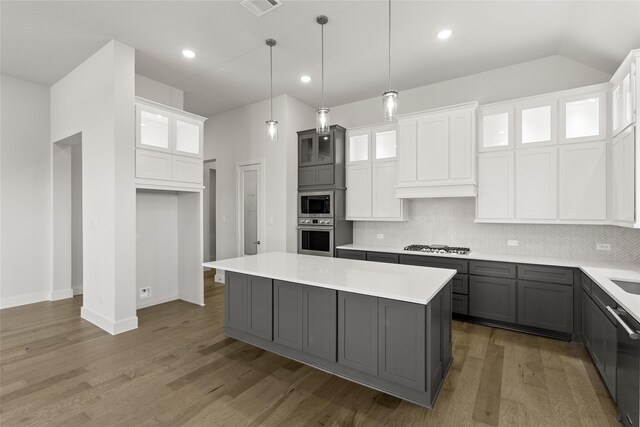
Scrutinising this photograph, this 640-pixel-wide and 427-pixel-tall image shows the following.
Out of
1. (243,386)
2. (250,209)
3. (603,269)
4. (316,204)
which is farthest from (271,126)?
(603,269)

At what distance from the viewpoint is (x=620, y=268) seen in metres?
2.93

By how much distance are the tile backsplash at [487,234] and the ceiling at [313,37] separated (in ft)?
6.02

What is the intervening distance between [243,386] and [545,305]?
3.21 meters

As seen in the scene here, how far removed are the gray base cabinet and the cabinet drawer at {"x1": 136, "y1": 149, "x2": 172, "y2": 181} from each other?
1.91 metres

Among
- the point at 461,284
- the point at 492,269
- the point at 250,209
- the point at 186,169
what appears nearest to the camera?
the point at 492,269

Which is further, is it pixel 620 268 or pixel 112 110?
pixel 112 110

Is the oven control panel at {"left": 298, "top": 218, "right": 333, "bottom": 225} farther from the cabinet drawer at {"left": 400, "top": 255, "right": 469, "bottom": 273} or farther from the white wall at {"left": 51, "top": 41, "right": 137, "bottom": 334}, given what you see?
the white wall at {"left": 51, "top": 41, "right": 137, "bottom": 334}

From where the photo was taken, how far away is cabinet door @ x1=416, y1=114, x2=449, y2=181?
4.03 m

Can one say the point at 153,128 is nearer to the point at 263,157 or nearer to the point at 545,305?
the point at 263,157

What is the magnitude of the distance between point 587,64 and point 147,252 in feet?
20.3

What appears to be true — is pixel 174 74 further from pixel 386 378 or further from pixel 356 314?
pixel 386 378

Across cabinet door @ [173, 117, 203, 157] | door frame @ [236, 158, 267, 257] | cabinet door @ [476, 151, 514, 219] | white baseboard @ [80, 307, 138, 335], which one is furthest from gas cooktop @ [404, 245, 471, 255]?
white baseboard @ [80, 307, 138, 335]

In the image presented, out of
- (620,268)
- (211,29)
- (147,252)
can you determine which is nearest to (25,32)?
(211,29)

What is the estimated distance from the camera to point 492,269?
3.59 m
